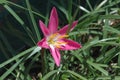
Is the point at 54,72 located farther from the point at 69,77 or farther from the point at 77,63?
the point at 77,63

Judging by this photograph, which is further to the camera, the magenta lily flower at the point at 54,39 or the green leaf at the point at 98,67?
the green leaf at the point at 98,67

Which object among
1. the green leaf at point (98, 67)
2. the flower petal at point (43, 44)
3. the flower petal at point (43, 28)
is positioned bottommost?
the green leaf at point (98, 67)

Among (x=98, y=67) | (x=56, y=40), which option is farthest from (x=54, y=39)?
(x=98, y=67)

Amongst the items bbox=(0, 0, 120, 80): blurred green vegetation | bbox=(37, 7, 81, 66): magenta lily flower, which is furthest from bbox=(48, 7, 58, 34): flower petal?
bbox=(0, 0, 120, 80): blurred green vegetation

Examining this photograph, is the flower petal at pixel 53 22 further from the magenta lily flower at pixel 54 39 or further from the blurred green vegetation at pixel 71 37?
the blurred green vegetation at pixel 71 37

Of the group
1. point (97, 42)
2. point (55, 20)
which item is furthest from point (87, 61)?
point (55, 20)

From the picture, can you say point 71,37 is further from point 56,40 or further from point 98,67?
point 56,40

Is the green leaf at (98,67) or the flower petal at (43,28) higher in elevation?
the flower petal at (43,28)

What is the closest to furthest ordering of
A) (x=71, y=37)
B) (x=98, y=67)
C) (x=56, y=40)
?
(x=56, y=40)
(x=98, y=67)
(x=71, y=37)

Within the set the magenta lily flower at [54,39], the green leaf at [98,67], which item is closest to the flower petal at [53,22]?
the magenta lily flower at [54,39]
